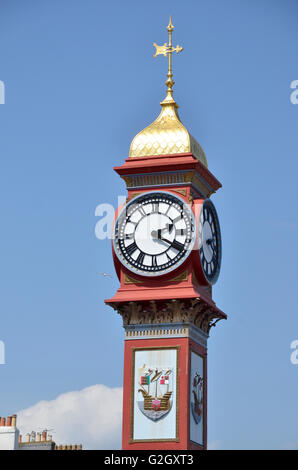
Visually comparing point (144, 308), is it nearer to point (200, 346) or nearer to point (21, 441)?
point (200, 346)

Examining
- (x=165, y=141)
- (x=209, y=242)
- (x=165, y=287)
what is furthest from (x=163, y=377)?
(x=165, y=141)

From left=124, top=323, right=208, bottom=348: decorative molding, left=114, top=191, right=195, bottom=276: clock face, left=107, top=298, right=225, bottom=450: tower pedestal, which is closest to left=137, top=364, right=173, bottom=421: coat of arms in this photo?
left=107, top=298, right=225, bottom=450: tower pedestal

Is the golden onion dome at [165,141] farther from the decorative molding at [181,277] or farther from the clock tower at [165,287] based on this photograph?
the decorative molding at [181,277]

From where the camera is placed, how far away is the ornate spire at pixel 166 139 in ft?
233

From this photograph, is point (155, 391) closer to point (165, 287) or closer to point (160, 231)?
point (165, 287)

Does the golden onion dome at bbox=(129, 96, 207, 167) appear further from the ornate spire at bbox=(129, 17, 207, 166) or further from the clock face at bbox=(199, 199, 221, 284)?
the clock face at bbox=(199, 199, 221, 284)

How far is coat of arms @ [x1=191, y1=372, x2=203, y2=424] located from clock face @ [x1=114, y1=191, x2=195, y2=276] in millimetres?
4824

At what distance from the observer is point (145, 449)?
67312mm

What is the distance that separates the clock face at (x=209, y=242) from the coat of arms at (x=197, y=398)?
14.2ft

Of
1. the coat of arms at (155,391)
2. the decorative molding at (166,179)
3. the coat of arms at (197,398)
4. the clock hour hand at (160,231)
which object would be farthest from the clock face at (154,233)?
the coat of arms at (197,398)

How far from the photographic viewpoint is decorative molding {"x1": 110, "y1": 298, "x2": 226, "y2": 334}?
68.9 m

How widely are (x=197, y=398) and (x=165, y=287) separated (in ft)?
16.0

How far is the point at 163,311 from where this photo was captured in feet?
227
